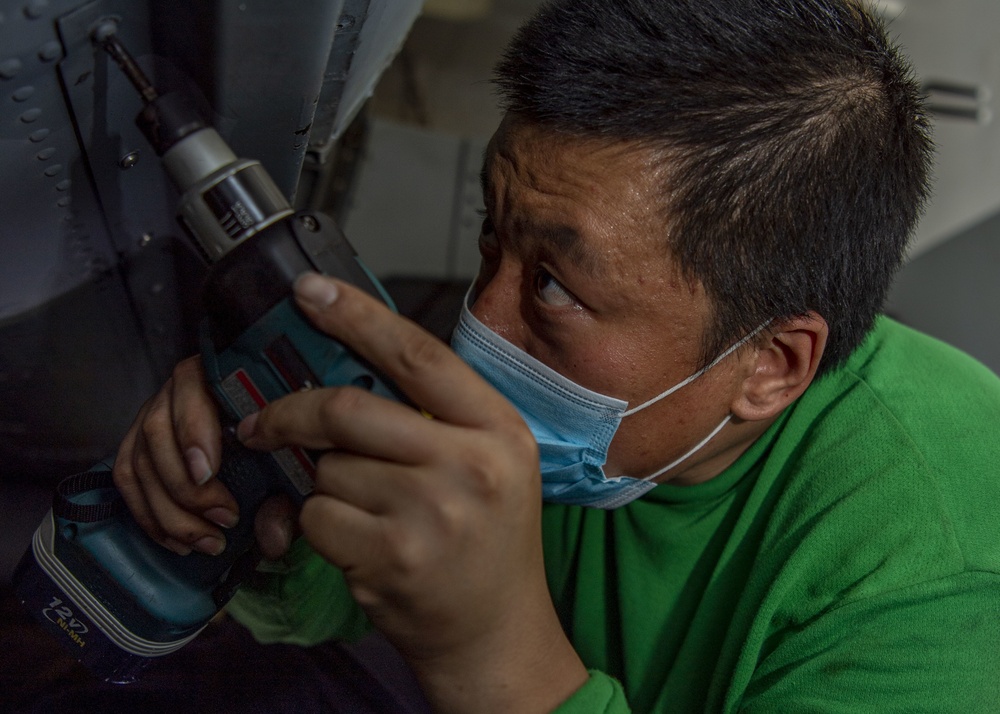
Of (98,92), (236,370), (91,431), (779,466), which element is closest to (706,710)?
(779,466)

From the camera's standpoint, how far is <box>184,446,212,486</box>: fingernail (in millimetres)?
908

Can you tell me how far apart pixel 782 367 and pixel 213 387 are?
2.31ft

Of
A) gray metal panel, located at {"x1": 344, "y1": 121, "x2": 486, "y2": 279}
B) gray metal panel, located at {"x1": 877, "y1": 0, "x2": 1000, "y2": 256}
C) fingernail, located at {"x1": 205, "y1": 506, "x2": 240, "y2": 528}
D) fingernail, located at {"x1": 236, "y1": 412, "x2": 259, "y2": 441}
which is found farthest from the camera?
gray metal panel, located at {"x1": 877, "y1": 0, "x2": 1000, "y2": 256}

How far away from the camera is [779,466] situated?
120cm

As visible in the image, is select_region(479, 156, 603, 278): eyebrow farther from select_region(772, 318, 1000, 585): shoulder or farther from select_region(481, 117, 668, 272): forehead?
select_region(772, 318, 1000, 585): shoulder

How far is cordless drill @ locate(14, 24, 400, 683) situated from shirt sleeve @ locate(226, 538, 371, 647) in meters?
0.03

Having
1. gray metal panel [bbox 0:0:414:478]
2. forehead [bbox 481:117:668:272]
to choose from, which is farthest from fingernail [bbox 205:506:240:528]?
forehead [bbox 481:117:668:272]

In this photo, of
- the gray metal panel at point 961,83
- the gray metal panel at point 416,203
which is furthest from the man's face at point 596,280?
the gray metal panel at point 961,83

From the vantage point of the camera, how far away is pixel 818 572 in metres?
1.06

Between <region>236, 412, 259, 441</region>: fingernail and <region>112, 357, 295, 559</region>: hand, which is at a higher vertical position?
<region>236, 412, 259, 441</region>: fingernail

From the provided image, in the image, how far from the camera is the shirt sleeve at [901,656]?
96cm

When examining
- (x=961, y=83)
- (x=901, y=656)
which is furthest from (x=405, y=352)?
(x=961, y=83)

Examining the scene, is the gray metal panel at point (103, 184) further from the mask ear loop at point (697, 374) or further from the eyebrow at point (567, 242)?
the mask ear loop at point (697, 374)

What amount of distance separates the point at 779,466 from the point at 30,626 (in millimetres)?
950
